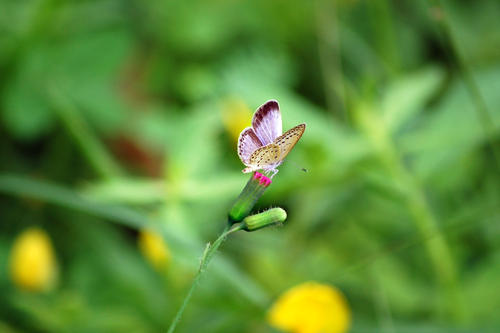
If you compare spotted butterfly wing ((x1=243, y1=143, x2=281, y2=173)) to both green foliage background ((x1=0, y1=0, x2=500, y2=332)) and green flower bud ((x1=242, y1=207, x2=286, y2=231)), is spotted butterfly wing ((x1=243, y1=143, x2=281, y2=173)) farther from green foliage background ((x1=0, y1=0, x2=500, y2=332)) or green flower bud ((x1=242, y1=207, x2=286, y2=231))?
green foliage background ((x1=0, y1=0, x2=500, y2=332))

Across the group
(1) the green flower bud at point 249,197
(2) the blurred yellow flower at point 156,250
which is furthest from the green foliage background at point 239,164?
(1) the green flower bud at point 249,197

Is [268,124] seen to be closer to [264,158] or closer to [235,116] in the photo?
[264,158]

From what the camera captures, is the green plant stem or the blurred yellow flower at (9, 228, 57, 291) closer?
the green plant stem

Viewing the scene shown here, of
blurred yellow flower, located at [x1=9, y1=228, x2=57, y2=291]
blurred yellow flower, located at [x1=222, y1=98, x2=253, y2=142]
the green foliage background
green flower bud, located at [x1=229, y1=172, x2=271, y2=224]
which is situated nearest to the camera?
green flower bud, located at [x1=229, y1=172, x2=271, y2=224]

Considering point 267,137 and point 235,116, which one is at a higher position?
point 235,116

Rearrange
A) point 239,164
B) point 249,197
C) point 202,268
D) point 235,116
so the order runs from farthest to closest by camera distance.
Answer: point 239,164 → point 235,116 → point 249,197 → point 202,268

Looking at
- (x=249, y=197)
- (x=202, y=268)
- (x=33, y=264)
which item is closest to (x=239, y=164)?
(x=33, y=264)

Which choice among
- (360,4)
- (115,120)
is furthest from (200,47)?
(360,4)

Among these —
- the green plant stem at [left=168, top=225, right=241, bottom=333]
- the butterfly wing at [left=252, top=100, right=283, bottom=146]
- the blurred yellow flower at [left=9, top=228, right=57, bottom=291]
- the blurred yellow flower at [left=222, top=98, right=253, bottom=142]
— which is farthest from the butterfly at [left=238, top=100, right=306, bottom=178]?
the blurred yellow flower at [left=222, top=98, right=253, bottom=142]
